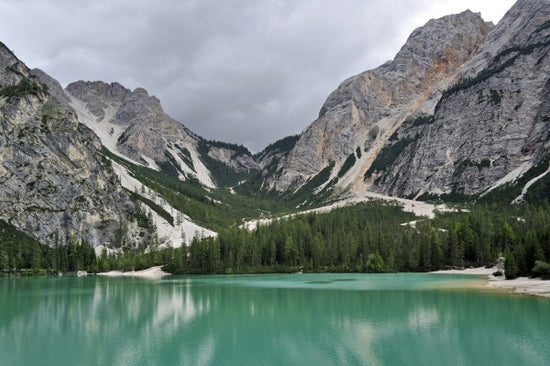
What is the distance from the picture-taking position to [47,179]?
171375mm

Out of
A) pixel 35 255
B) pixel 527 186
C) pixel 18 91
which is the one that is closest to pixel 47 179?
pixel 35 255

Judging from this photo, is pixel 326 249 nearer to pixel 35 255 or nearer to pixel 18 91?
pixel 35 255

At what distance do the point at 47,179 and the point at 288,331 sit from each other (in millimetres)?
163659

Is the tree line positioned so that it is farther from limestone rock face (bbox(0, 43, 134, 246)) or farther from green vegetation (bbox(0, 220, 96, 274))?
limestone rock face (bbox(0, 43, 134, 246))

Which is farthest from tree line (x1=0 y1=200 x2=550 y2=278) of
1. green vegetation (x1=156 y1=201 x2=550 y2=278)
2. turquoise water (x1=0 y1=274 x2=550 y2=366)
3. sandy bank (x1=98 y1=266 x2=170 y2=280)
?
turquoise water (x1=0 y1=274 x2=550 y2=366)

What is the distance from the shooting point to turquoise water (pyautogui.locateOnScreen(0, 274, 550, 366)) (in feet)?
83.6

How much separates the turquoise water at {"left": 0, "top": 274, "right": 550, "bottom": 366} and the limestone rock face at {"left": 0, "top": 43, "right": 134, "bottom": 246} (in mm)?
121601

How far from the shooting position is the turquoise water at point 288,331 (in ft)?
83.6

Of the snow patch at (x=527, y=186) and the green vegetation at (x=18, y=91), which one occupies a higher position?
the green vegetation at (x=18, y=91)

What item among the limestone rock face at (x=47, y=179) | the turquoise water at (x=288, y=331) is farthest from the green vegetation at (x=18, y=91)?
the turquoise water at (x=288, y=331)

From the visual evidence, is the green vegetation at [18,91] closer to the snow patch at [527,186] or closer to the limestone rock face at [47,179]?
the limestone rock face at [47,179]

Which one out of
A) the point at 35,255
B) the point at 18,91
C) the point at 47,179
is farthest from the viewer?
the point at 18,91

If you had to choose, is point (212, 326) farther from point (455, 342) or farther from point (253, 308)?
point (455, 342)

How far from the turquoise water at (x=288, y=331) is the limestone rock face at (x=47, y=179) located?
399 ft
